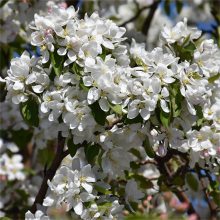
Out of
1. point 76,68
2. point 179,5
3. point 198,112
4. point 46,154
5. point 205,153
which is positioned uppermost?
point 76,68

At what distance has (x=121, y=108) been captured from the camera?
2.39 metres

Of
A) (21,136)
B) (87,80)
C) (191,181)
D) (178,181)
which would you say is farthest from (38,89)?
(21,136)

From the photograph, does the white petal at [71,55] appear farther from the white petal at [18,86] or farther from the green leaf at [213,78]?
the green leaf at [213,78]

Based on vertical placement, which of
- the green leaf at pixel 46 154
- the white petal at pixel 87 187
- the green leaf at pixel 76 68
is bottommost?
the green leaf at pixel 46 154

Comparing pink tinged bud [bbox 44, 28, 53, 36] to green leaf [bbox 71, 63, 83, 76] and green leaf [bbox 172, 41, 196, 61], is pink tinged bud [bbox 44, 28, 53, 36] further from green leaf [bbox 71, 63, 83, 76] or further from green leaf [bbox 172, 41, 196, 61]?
green leaf [bbox 172, 41, 196, 61]

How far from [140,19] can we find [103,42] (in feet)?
9.51

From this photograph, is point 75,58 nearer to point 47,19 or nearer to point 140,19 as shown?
point 47,19

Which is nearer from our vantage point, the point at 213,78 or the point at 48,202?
the point at 48,202

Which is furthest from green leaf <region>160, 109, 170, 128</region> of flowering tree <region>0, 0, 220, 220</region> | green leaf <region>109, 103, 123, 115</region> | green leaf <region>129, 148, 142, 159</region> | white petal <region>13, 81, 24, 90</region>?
green leaf <region>129, 148, 142, 159</region>

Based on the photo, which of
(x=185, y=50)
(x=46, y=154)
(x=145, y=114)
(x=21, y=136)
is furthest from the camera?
(x=46, y=154)

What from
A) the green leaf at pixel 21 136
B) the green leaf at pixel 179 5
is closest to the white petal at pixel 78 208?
the green leaf at pixel 21 136

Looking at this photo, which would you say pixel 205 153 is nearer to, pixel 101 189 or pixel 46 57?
pixel 101 189

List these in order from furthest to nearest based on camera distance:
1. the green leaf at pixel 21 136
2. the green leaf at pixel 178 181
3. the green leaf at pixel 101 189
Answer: the green leaf at pixel 21 136
the green leaf at pixel 178 181
the green leaf at pixel 101 189

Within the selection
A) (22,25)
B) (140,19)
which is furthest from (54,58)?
(140,19)
